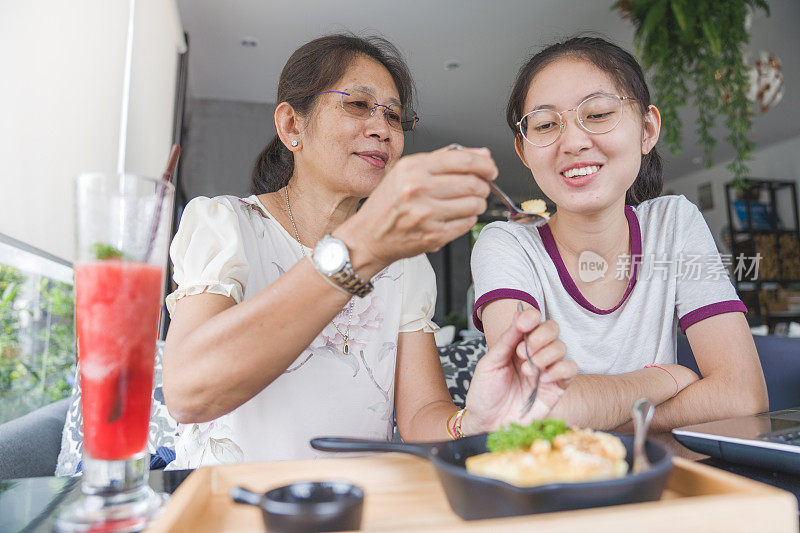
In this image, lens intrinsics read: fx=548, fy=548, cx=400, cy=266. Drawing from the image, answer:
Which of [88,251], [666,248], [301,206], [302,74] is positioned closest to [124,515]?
[88,251]

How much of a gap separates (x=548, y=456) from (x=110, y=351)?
0.47m

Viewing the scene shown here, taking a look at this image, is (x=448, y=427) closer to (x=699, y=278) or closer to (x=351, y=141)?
(x=351, y=141)

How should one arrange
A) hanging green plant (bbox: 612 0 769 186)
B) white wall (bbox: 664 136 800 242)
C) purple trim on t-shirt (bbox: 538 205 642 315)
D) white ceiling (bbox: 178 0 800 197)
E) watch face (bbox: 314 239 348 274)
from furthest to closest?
1. white wall (bbox: 664 136 800 242)
2. white ceiling (bbox: 178 0 800 197)
3. hanging green plant (bbox: 612 0 769 186)
4. purple trim on t-shirt (bbox: 538 205 642 315)
5. watch face (bbox: 314 239 348 274)

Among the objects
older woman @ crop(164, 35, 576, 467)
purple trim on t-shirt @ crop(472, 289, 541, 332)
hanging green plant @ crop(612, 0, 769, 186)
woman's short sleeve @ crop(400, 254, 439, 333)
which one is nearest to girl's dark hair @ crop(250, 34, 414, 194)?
older woman @ crop(164, 35, 576, 467)

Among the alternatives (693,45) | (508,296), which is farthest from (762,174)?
(508,296)

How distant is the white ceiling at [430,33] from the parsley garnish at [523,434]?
3469 mm

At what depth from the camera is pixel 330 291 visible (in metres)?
0.78

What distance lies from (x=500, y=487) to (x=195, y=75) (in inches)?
245

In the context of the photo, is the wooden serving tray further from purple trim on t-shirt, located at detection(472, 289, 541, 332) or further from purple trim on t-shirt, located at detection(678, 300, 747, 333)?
purple trim on t-shirt, located at detection(678, 300, 747, 333)

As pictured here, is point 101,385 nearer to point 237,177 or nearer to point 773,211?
point 237,177

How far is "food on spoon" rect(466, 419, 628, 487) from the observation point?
19.8 inches

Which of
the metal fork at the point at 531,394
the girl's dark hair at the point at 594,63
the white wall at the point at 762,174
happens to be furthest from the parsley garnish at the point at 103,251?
the white wall at the point at 762,174

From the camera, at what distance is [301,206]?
141 centimetres

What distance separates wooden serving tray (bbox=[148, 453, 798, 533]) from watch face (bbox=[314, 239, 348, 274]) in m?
0.25
